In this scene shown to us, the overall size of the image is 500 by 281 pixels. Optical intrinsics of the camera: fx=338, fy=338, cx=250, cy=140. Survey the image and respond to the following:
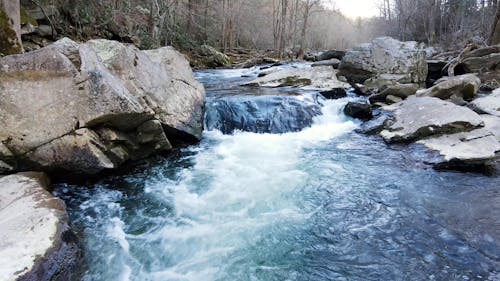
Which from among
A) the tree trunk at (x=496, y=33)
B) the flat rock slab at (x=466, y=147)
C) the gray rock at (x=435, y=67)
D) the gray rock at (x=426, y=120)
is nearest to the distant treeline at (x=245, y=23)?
the tree trunk at (x=496, y=33)

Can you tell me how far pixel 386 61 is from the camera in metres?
10.5

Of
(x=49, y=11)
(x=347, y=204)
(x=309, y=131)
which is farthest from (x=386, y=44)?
(x=49, y=11)

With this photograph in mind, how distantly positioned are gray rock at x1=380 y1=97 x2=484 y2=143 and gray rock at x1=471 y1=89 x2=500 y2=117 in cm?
101

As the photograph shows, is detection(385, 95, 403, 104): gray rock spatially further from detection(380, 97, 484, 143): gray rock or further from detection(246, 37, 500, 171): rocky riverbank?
detection(380, 97, 484, 143): gray rock

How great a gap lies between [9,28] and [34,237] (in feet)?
15.3

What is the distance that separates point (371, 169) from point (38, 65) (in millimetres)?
4592

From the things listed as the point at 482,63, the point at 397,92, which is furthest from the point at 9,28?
the point at 482,63

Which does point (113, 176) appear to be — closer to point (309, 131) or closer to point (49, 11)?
point (309, 131)

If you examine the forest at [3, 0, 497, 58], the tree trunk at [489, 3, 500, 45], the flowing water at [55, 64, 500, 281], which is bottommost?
the flowing water at [55, 64, 500, 281]

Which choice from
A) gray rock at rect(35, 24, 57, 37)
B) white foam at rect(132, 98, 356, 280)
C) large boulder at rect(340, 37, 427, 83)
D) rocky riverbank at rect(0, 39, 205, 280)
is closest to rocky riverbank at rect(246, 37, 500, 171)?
large boulder at rect(340, 37, 427, 83)

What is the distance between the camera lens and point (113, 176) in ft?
15.2

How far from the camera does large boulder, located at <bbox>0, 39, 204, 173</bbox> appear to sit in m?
3.89

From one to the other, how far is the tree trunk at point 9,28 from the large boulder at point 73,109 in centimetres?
175

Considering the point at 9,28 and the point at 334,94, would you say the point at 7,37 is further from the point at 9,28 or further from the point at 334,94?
the point at 334,94
